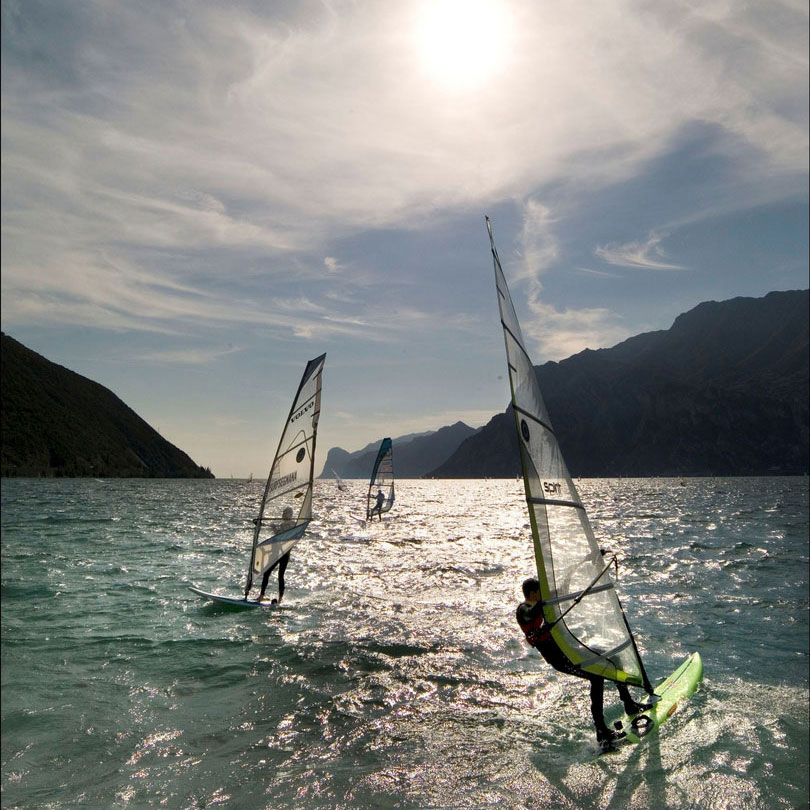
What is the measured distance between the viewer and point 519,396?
691cm

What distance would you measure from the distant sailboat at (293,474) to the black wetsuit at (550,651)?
752 cm

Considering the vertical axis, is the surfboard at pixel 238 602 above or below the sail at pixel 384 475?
below

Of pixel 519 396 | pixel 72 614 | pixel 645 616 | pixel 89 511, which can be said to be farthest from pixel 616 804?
pixel 89 511

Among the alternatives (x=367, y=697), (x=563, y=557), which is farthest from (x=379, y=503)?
(x=563, y=557)

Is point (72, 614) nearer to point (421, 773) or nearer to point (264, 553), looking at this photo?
point (264, 553)

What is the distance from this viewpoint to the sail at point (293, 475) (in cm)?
1373

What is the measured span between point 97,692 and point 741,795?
873cm

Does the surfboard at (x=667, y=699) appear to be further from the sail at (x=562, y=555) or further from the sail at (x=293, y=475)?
the sail at (x=293, y=475)

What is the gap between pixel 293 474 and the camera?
13875mm

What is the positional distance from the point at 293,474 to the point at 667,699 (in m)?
8.85

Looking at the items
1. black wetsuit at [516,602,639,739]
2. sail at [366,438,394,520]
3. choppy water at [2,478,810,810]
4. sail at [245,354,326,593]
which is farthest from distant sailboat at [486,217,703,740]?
sail at [366,438,394,520]

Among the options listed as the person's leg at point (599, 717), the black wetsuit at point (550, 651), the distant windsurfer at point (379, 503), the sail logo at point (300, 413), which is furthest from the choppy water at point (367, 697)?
the distant windsurfer at point (379, 503)

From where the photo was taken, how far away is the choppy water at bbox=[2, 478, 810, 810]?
6.32 meters

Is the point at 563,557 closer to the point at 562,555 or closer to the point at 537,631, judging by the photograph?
the point at 562,555
